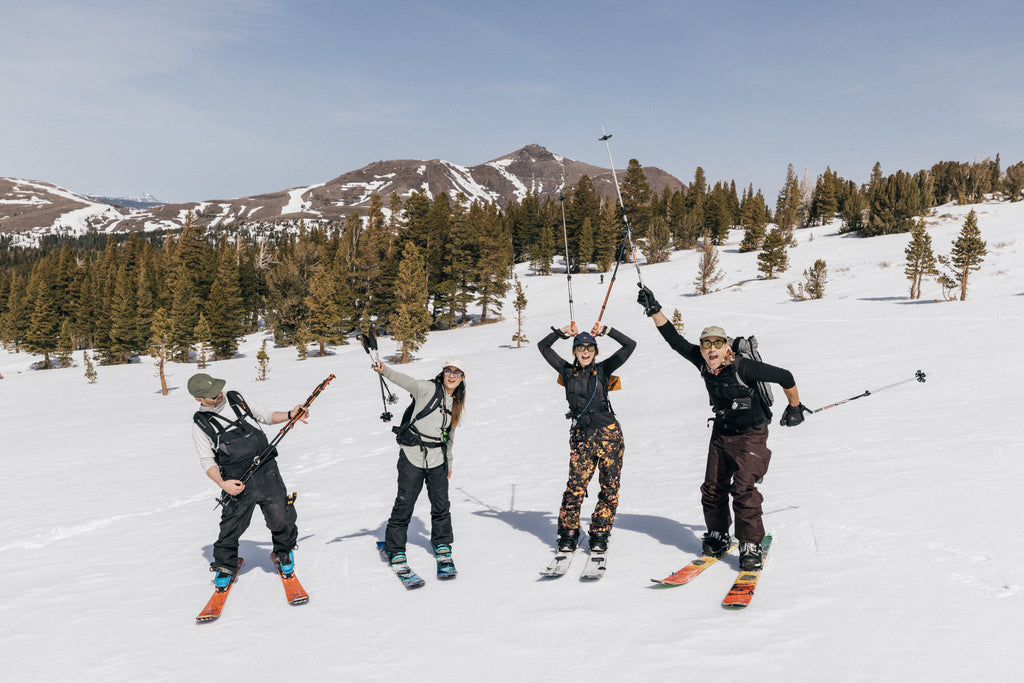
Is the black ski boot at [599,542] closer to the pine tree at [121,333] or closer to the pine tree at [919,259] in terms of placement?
the pine tree at [919,259]

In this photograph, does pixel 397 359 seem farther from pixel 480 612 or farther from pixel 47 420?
pixel 480 612

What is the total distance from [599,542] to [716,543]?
118 centimetres

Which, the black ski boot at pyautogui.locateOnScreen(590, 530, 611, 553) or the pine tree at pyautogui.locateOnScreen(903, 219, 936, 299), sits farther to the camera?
the pine tree at pyautogui.locateOnScreen(903, 219, 936, 299)

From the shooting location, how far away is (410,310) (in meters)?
45.8

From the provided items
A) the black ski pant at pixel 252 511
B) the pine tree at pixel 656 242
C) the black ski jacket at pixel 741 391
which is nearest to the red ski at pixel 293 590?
the black ski pant at pixel 252 511

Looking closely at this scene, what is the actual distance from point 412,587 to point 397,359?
39.9m

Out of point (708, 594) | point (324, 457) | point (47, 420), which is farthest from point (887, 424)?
point (47, 420)

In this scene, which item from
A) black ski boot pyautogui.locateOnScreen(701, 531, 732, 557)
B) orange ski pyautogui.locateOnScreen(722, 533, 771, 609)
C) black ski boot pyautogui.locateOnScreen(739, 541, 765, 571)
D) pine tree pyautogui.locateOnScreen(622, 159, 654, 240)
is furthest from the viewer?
pine tree pyautogui.locateOnScreen(622, 159, 654, 240)

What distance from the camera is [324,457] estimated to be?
581 inches

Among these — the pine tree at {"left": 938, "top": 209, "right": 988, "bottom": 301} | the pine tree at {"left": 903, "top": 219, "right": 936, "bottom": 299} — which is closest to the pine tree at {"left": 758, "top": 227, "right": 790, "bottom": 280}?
the pine tree at {"left": 903, "top": 219, "right": 936, "bottom": 299}

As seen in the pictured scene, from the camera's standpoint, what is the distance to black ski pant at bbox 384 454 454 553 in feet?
19.4

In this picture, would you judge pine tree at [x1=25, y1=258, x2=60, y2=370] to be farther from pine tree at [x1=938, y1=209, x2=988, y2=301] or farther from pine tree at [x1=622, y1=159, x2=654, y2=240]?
pine tree at [x1=938, y1=209, x2=988, y2=301]

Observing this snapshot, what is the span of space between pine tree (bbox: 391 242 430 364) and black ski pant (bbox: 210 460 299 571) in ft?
122

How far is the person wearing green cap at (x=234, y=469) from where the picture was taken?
5.37 m
